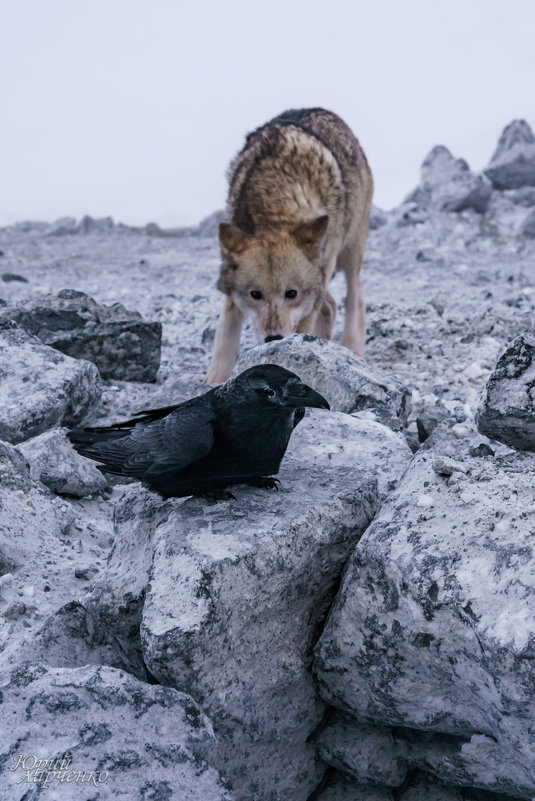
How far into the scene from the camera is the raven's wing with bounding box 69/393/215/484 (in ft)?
9.70

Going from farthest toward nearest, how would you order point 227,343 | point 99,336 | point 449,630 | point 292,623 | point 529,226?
point 529,226 < point 227,343 < point 99,336 < point 292,623 < point 449,630

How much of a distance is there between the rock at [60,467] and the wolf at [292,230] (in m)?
1.84

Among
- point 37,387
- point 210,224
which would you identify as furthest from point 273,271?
point 210,224

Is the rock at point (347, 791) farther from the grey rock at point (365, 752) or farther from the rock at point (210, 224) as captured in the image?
the rock at point (210, 224)

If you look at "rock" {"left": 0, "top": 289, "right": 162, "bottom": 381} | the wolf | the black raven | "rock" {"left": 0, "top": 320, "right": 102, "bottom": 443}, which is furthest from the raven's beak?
"rock" {"left": 0, "top": 289, "right": 162, "bottom": 381}

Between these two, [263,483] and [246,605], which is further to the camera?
[263,483]

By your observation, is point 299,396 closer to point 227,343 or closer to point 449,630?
point 449,630

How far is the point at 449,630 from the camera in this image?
2535 mm

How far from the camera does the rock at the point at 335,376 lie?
4.75m

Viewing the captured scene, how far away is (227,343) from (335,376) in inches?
75.8

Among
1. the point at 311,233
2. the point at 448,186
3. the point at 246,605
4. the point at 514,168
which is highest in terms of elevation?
the point at 514,168

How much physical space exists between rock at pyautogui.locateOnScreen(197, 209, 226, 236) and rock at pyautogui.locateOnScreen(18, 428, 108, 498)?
55.0 feet

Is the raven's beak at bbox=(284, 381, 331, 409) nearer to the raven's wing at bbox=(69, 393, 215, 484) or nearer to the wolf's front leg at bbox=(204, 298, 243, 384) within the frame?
the raven's wing at bbox=(69, 393, 215, 484)

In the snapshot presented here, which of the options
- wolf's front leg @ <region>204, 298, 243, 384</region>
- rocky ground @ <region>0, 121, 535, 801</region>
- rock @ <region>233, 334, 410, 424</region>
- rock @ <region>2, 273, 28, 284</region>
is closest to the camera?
rocky ground @ <region>0, 121, 535, 801</region>
